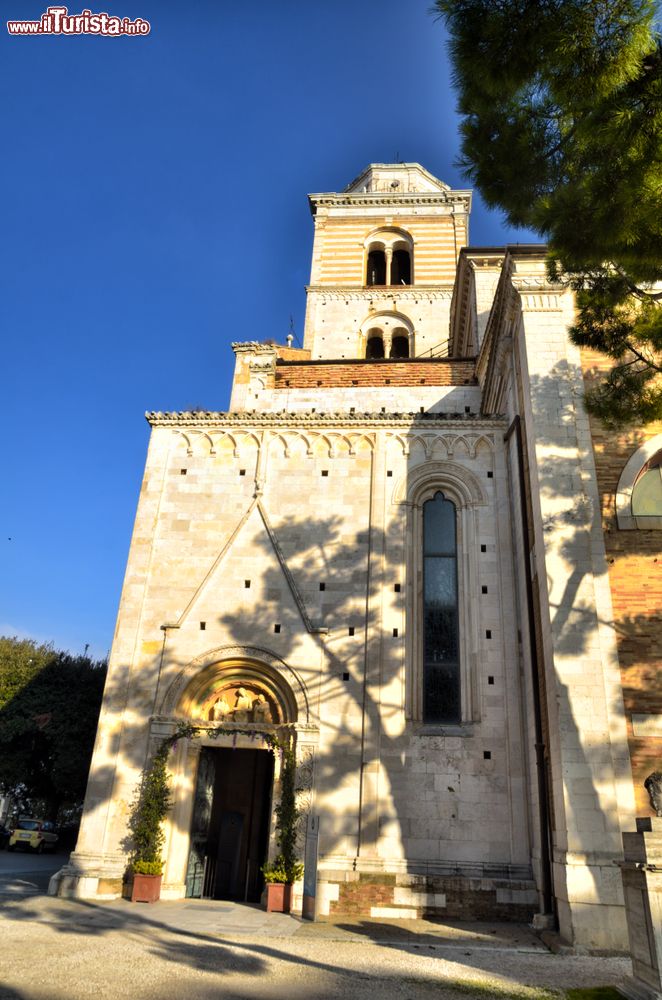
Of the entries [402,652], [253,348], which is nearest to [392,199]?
[253,348]

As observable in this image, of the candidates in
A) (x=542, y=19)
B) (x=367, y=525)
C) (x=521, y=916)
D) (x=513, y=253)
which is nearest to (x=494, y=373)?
(x=513, y=253)

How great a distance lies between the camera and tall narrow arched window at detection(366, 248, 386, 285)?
32312 millimetres

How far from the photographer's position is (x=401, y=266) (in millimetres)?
32781

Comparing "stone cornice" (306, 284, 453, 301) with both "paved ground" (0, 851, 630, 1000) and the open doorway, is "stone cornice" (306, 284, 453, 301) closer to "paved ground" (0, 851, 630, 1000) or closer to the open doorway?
the open doorway

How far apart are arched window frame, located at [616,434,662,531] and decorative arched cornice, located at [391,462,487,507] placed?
11.7 feet

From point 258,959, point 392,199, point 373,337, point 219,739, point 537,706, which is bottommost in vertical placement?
point 258,959

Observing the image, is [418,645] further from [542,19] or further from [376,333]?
[376,333]

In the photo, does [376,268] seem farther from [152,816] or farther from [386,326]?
[152,816]

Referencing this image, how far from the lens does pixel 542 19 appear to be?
6.93 metres

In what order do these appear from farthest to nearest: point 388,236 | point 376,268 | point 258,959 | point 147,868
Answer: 1. point 376,268
2. point 388,236
3. point 147,868
4. point 258,959

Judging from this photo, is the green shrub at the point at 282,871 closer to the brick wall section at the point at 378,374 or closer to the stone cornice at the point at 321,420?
the stone cornice at the point at 321,420

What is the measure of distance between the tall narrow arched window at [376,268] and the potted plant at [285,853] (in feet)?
81.6

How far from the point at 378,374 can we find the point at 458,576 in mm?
8292

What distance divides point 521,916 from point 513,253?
12.7 meters
